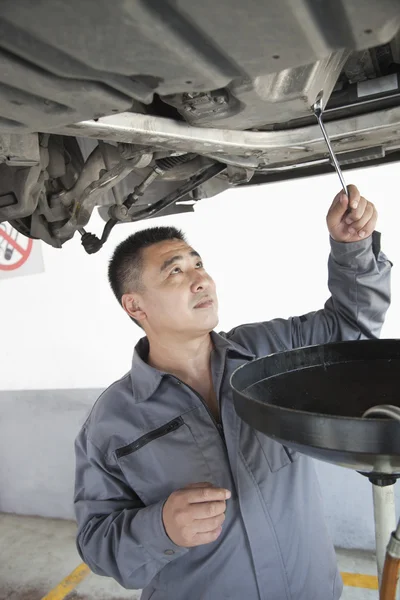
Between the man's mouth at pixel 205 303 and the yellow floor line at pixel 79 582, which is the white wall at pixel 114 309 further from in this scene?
the man's mouth at pixel 205 303

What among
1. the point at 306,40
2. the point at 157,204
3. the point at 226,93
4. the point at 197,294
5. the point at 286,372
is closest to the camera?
the point at 306,40

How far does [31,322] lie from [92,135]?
214cm

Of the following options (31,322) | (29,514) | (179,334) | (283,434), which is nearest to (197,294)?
(179,334)

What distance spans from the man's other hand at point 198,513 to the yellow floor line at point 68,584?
1683mm

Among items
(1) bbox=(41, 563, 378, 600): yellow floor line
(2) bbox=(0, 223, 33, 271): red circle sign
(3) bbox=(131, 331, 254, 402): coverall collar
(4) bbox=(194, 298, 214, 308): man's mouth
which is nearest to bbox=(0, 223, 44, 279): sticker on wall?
(2) bbox=(0, 223, 33, 271): red circle sign

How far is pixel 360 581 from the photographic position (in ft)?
6.37

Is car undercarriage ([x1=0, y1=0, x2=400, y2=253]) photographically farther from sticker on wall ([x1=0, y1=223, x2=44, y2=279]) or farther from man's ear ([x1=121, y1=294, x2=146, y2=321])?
sticker on wall ([x1=0, y1=223, x2=44, y2=279])

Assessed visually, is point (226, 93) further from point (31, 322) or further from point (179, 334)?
point (31, 322)

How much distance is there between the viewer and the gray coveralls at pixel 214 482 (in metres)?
0.92

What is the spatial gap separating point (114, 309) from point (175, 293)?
4.93ft

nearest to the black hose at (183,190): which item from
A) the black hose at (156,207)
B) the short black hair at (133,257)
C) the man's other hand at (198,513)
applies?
the black hose at (156,207)

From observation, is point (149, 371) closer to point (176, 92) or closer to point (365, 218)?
point (365, 218)

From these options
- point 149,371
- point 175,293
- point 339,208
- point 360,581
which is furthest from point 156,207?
point 360,581

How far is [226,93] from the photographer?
0.68 m
